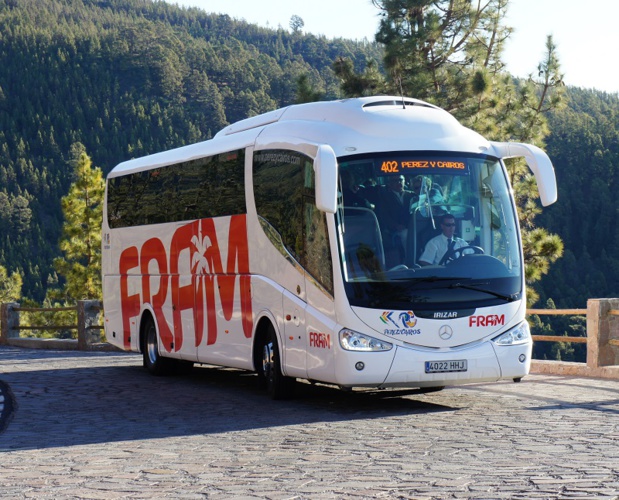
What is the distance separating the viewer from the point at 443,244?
13117 millimetres

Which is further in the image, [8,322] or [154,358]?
[8,322]

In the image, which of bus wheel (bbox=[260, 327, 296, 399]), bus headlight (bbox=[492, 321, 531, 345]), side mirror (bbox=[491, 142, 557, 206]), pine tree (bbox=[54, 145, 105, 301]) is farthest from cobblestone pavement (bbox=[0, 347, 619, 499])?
pine tree (bbox=[54, 145, 105, 301])

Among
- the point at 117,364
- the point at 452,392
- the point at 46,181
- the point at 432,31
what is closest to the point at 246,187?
the point at 452,392

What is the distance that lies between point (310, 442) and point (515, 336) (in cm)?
374

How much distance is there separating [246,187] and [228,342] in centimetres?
218

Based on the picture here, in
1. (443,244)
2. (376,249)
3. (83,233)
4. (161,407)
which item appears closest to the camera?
(376,249)

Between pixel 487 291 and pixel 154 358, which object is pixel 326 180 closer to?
pixel 487 291

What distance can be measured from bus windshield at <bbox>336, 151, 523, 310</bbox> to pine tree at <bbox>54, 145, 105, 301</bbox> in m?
51.0

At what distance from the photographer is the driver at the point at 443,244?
1306 cm

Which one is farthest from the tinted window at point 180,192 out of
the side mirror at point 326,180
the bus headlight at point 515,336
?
the bus headlight at point 515,336

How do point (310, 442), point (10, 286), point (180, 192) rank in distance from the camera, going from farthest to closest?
point (10, 286), point (180, 192), point (310, 442)

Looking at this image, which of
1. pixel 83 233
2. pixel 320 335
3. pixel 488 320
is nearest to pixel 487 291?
pixel 488 320

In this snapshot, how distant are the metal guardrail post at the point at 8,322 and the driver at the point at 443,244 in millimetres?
22504

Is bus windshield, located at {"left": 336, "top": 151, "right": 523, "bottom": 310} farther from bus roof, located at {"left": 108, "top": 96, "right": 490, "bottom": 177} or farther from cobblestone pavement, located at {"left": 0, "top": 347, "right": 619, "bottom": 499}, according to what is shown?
cobblestone pavement, located at {"left": 0, "top": 347, "right": 619, "bottom": 499}
